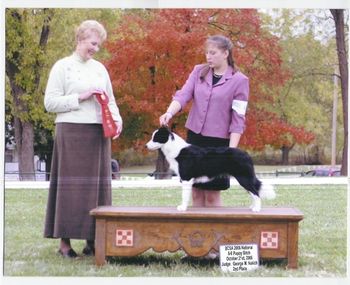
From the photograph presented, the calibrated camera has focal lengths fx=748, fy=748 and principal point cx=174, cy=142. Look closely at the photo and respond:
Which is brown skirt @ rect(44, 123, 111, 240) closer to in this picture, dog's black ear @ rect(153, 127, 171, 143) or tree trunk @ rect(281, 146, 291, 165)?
dog's black ear @ rect(153, 127, 171, 143)

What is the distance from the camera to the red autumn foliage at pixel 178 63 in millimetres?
4453

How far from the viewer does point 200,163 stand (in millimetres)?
4305

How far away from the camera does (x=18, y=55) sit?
4520mm

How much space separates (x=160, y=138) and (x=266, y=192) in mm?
698

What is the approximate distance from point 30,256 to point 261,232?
54.3 inches

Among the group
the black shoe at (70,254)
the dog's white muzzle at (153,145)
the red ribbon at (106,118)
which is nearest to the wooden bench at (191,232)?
the black shoe at (70,254)

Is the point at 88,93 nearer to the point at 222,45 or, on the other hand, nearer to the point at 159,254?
the point at 222,45

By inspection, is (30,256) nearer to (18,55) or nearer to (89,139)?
(89,139)

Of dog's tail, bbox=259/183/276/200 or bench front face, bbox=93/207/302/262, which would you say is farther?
dog's tail, bbox=259/183/276/200

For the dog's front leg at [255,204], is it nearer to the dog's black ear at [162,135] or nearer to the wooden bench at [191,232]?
the wooden bench at [191,232]

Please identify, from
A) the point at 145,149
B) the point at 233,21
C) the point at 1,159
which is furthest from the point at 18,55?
the point at 233,21

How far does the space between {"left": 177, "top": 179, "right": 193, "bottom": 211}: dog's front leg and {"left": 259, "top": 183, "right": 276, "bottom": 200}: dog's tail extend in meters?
0.42

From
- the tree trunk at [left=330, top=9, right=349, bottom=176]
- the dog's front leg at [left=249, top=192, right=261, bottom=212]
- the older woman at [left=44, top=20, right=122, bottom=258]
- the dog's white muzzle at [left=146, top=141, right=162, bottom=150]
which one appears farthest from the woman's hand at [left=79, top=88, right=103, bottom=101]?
the tree trunk at [left=330, top=9, right=349, bottom=176]

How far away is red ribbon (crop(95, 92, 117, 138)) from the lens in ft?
A: 14.5
